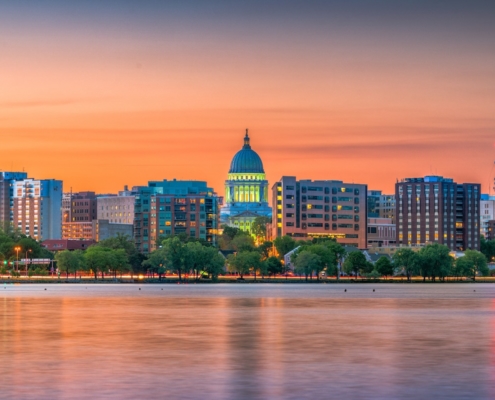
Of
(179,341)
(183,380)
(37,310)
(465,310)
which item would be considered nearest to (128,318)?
(37,310)

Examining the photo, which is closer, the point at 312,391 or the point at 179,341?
the point at 312,391

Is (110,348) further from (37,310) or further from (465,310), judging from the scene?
(465,310)

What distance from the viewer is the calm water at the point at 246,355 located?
129ft

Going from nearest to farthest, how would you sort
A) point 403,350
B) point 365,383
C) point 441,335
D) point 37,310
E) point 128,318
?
point 365,383, point 403,350, point 441,335, point 128,318, point 37,310

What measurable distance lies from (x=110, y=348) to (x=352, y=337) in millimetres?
14454

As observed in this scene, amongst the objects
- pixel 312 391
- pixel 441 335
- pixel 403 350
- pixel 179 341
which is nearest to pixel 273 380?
pixel 312 391

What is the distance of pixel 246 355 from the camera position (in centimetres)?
5100

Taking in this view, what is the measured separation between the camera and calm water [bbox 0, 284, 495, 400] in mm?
39375

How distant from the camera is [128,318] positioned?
259 feet

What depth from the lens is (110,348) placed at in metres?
53.8

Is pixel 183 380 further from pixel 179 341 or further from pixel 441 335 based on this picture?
pixel 441 335

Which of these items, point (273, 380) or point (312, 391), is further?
point (273, 380)

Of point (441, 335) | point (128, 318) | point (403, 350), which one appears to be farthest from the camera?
point (128, 318)

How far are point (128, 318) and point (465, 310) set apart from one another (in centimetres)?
2968
